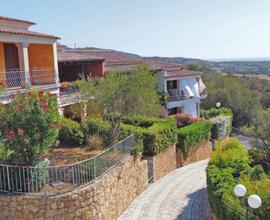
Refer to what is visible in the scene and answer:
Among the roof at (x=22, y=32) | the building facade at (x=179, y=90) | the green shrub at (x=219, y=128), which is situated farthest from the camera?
the building facade at (x=179, y=90)

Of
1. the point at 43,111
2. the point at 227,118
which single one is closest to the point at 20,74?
the point at 43,111

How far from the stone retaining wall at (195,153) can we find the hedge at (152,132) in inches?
78.8

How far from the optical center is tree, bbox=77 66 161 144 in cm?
1878

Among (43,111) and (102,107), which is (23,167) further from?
(102,107)

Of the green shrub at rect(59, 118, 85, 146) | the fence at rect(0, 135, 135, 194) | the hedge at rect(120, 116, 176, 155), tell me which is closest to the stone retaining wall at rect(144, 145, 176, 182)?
the hedge at rect(120, 116, 176, 155)

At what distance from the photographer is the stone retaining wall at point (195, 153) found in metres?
24.9

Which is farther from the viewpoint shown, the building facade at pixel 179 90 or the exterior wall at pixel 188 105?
the exterior wall at pixel 188 105

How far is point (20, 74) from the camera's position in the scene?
2048 cm

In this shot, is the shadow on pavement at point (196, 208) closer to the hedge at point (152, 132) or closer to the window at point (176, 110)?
the hedge at point (152, 132)

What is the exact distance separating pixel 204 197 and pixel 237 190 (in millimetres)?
8279

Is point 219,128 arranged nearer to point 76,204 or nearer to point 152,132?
point 152,132

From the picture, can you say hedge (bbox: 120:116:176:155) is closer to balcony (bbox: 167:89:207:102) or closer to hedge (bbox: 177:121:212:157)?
hedge (bbox: 177:121:212:157)

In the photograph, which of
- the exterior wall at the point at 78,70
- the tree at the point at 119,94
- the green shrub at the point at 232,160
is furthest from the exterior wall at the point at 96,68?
the green shrub at the point at 232,160

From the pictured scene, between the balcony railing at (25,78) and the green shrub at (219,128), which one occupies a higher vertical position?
the balcony railing at (25,78)
